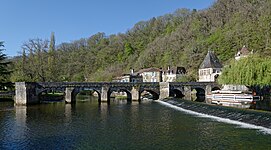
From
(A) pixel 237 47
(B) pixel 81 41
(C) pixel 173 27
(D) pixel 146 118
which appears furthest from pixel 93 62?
(D) pixel 146 118

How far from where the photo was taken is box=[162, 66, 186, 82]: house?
298 feet

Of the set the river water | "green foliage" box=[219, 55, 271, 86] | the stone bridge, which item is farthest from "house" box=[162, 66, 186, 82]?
the river water

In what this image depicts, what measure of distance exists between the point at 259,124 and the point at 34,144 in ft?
65.3

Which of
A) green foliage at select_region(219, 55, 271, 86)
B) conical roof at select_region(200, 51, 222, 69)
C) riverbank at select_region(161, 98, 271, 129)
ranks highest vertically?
conical roof at select_region(200, 51, 222, 69)

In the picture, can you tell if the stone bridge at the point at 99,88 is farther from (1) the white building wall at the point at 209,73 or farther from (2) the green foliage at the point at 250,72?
(1) the white building wall at the point at 209,73

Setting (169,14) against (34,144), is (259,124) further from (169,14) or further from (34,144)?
(169,14)

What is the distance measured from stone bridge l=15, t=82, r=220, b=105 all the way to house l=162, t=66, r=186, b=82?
25.9 m

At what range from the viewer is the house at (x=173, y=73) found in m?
91.0

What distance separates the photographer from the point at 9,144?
20.5m

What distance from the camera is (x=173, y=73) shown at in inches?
3647

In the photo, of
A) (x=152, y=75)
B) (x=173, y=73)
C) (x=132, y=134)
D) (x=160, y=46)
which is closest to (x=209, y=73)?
(x=173, y=73)

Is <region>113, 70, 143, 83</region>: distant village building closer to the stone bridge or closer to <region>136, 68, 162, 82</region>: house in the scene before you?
<region>136, 68, 162, 82</region>: house

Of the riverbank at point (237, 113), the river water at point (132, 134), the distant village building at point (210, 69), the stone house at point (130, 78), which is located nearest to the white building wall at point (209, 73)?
the distant village building at point (210, 69)

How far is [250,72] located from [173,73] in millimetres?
45821
